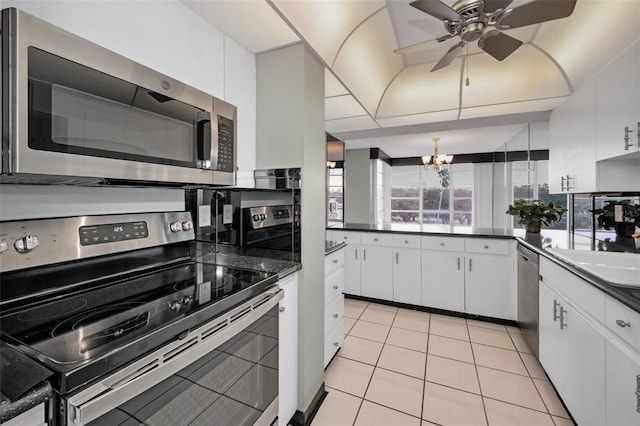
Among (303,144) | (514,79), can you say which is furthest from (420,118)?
(303,144)

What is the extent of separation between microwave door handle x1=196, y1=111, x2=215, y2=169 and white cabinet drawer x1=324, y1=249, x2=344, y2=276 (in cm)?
109

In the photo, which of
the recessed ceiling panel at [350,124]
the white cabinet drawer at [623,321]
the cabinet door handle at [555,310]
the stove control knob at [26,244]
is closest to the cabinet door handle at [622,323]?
the white cabinet drawer at [623,321]

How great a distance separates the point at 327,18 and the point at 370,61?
0.95 m

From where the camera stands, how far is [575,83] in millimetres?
2520

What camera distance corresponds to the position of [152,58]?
1142mm

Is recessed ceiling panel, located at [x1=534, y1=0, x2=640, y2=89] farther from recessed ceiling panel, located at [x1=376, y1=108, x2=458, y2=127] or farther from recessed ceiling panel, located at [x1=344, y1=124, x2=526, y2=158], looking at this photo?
recessed ceiling panel, located at [x1=344, y1=124, x2=526, y2=158]

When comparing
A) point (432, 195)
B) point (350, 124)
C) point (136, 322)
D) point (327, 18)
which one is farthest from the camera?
point (432, 195)

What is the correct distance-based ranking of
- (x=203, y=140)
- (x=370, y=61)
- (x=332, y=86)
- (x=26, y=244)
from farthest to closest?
(x=370, y=61)
(x=332, y=86)
(x=203, y=140)
(x=26, y=244)

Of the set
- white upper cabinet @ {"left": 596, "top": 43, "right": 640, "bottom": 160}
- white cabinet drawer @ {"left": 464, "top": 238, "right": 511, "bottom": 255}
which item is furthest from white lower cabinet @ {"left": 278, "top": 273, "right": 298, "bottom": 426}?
white upper cabinet @ {"left": 596, "top": 43, "right": 640, "bottom": 160}

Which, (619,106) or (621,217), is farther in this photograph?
(621,217)

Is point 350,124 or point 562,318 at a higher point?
point 350,124

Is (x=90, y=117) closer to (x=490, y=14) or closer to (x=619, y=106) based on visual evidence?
(x=490, y=14)

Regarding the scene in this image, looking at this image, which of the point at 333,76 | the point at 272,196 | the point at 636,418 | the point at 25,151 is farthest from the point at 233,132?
the point at 636,418

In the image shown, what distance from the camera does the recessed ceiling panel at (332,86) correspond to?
2062 millimetres
